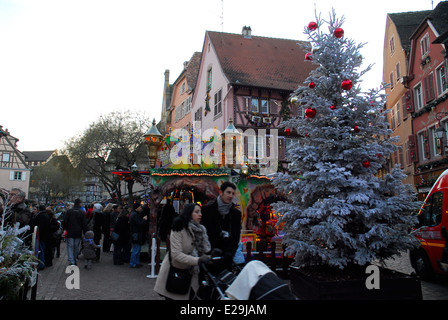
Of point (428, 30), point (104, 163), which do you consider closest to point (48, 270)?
point (428, 30)

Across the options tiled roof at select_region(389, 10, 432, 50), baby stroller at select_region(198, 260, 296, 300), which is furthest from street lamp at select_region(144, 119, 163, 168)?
tiled roof at select_region(389, 10, 432, 50)

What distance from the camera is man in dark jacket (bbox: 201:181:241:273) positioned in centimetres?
428

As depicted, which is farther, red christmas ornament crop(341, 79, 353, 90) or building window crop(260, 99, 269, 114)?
building window crop(260, 99, 269, 114)

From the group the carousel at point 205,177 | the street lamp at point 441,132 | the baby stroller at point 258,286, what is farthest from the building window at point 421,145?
the baby stroller at point 258,286

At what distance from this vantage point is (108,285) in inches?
316

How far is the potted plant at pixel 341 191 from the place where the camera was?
6.34 meters

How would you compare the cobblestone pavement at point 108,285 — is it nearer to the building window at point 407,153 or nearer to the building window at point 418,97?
the building window at point 407,153

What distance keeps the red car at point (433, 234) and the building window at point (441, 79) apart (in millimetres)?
12281

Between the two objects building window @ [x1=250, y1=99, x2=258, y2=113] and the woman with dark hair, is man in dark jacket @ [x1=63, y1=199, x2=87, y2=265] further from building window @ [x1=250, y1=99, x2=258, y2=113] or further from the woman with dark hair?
building window @ [x1=250, y1=99, x2=258, y2=113]

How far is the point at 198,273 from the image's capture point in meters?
4.00

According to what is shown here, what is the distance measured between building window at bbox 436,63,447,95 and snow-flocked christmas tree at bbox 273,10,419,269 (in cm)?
1391

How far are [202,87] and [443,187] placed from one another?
77.1ft
